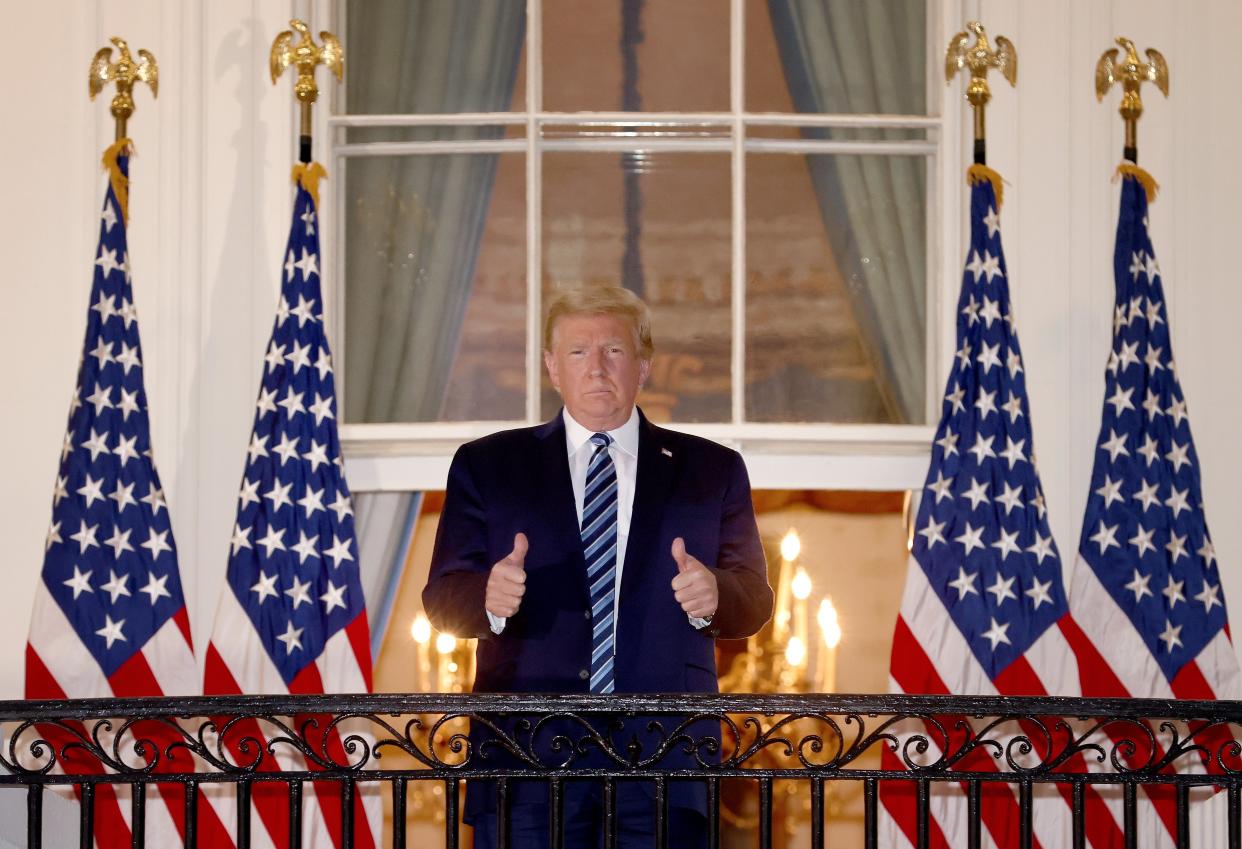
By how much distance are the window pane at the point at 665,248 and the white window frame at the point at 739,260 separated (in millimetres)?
73

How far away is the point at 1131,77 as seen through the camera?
446 cm

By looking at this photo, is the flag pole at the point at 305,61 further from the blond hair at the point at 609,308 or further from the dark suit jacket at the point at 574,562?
the dark suit jacket at the point at 574,562

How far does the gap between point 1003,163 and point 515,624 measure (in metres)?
2.41

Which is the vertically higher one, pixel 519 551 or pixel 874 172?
pixel 874 172

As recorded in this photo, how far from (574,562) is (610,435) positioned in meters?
0.31

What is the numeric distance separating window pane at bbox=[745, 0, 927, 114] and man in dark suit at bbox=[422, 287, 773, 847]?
181 cm

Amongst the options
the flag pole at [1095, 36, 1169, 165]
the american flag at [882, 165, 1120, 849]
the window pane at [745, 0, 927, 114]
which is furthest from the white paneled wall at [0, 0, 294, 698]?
the flag pole at [1095, 36, 1169, 165]

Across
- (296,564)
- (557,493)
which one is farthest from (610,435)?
(296,564)

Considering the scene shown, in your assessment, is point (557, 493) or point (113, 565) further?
point (113, 565)

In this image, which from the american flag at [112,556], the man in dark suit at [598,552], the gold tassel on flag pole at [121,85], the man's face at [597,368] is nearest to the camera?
the man in dark suit at [598,552]

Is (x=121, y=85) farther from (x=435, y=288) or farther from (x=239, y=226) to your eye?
(x=435, y=288)

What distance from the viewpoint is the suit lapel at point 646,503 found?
10.7 ft

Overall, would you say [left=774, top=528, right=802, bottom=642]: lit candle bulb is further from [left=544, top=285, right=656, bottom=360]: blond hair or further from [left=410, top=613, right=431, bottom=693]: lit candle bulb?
[left=544, top=285, right=656, bottom=360]: blond hair

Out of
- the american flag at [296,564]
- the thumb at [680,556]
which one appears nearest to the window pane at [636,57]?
the american flag at [296,564]
